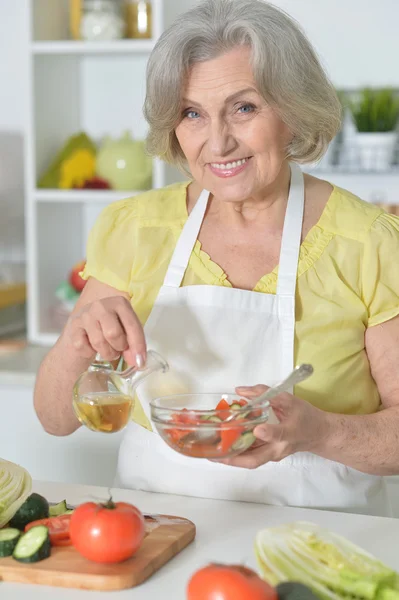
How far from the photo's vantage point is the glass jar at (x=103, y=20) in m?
2.73

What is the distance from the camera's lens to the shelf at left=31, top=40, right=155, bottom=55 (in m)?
2.69

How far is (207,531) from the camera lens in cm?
127

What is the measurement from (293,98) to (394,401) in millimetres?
497

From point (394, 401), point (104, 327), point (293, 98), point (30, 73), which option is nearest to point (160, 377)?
point (104, 327)

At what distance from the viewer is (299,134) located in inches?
61.2

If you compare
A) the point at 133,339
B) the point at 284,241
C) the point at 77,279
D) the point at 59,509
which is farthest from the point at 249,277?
the point at 77,279

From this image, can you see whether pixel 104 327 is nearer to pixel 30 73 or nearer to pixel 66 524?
pixel 66 524

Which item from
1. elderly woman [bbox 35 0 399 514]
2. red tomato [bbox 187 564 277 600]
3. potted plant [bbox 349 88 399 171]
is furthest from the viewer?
potted plant [bbox 349 88 399 171]

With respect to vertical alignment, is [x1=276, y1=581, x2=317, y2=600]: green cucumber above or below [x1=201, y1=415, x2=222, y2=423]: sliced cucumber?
below

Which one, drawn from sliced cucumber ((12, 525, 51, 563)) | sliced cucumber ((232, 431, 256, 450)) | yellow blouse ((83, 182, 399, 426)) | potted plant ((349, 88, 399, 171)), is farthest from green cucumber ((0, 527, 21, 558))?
A: potted plant ((349, 88, 399, 171))

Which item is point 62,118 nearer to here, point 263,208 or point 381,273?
point 263,208

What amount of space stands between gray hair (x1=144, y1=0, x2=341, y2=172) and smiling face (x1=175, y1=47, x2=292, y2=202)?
0.06 ft

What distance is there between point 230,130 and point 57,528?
25.4 inches

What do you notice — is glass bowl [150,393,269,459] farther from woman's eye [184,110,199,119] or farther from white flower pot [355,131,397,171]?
white flower pot [355,131,397,171]
